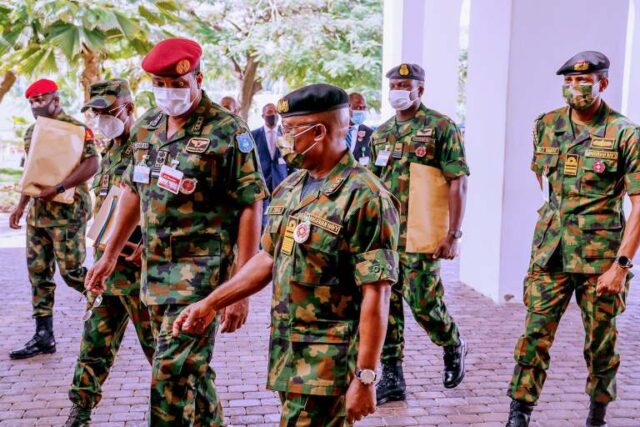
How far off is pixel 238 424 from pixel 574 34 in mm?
5244

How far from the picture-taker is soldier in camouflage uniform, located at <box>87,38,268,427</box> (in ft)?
11.2

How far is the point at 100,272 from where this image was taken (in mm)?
3785

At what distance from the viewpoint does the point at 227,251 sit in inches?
140

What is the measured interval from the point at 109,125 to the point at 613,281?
9.86 feet

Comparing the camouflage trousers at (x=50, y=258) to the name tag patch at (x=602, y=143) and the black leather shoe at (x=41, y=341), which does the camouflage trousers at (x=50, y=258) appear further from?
the name tag patch at (x=602, y=143)

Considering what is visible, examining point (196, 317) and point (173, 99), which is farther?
point (173, 99)

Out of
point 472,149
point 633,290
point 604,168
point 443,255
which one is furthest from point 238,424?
point 633,290

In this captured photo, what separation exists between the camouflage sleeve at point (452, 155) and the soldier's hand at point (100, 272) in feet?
7.49

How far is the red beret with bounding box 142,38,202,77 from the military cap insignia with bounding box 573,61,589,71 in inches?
84.5

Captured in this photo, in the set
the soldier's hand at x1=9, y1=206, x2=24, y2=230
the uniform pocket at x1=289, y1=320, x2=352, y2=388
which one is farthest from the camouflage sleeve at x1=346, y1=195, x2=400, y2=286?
the soldier's hand at x1=9, y1=206, x2=24, y2=230

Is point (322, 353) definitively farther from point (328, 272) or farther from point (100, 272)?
point (100, 272)

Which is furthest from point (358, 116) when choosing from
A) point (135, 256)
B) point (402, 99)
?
point (135, 256)

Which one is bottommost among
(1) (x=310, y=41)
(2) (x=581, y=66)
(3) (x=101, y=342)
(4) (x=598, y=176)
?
(3) (x=101, y=342)

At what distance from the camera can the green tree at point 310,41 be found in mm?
18328
